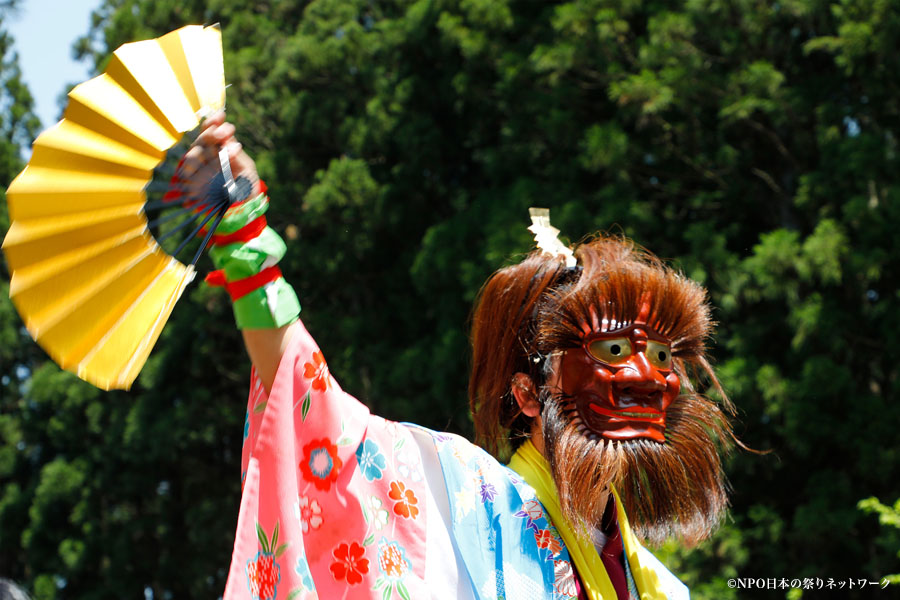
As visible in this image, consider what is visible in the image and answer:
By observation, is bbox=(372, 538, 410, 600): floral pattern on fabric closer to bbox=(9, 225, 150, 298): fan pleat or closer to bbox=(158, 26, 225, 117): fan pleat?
bbox=(9, 225, 150, 298): fan pleat

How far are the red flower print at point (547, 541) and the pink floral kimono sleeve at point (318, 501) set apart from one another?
0.23 metres

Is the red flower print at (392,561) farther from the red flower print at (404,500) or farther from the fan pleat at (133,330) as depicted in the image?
the fan pleat at (133,330)

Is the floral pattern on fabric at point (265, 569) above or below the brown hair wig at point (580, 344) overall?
above

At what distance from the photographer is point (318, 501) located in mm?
1601

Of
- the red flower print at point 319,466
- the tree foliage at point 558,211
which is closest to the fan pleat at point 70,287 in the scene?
the red flower print at point 319,466

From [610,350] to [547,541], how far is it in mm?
376

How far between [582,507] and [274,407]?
0.60m

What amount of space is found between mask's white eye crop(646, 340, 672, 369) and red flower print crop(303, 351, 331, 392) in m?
0.68

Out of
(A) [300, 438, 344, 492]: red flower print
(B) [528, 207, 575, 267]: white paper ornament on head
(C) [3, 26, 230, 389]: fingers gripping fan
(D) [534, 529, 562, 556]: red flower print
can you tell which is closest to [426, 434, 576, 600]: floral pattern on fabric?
(D) [534, 529, 562, 556]: red flower print

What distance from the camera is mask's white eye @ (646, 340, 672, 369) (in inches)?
77.0

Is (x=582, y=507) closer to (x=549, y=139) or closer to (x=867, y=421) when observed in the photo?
(x=867, y=421)

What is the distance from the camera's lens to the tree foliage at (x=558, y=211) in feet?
19.4

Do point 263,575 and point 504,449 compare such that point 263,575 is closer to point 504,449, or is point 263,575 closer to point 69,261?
point 69,261

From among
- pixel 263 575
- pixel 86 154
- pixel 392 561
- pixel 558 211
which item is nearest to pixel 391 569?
pixel 392 561
